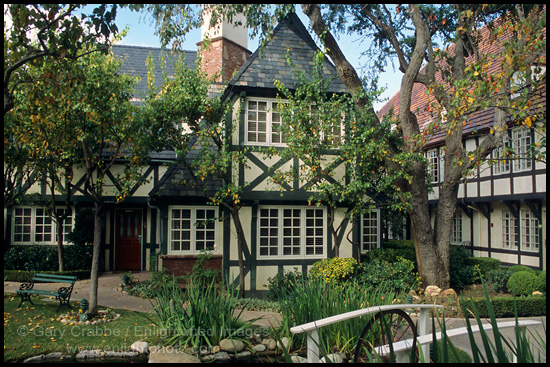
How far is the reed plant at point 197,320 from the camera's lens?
19.9 feet

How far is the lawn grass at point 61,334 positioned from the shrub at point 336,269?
14.6 feet

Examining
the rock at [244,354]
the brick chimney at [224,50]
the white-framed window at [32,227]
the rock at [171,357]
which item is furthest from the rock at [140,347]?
the brick chimney at [224,50]

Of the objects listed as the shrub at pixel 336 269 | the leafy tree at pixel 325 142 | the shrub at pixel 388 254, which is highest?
the leafy tree at pixel 325 142

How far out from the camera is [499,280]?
12.2 metres

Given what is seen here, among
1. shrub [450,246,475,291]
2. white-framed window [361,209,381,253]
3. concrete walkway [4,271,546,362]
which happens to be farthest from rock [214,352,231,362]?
shrub [450,246,475,291]

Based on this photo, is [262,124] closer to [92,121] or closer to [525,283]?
[92,121]

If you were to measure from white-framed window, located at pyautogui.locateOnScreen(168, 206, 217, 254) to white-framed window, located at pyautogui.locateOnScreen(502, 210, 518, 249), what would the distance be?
1049 cm

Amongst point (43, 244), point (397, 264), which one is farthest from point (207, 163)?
point (43, 244)

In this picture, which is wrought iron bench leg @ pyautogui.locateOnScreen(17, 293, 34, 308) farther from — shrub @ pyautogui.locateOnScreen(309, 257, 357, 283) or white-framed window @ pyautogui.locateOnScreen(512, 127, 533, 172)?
white-framed window @ pyautogui.locateOnScreen(512, 127, 533, 172)

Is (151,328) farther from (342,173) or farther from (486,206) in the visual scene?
(486,206)

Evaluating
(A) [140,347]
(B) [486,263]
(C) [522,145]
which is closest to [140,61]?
(A) [140,347]

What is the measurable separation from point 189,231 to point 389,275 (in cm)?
558

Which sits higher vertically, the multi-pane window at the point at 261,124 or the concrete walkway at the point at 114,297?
the multi-pane window at the point at 261,124

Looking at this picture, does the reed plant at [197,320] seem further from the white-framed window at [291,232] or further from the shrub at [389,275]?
the white-framed window at [291,232]
